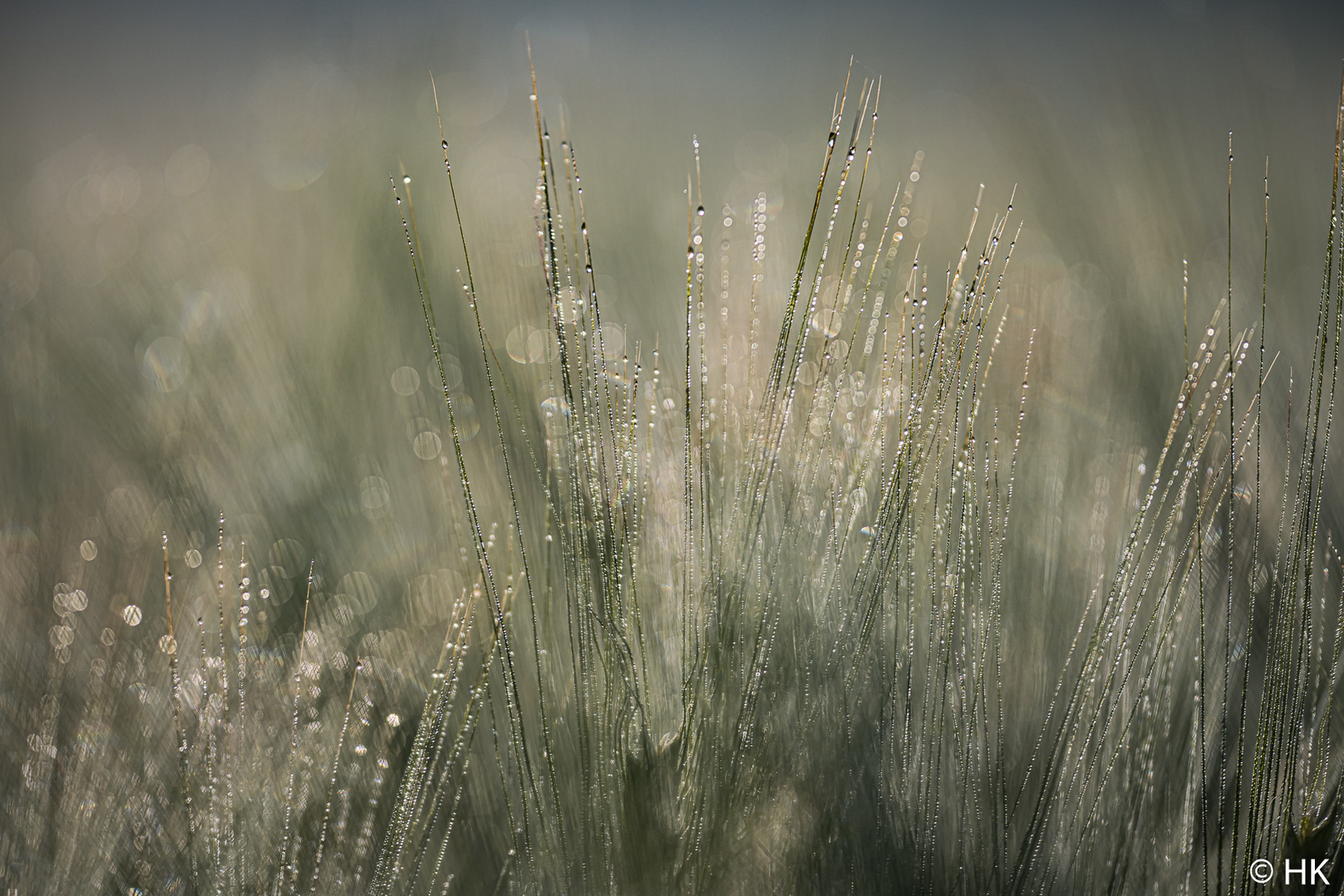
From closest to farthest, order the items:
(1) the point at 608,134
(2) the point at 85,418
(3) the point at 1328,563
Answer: (3) the point at 1328,563
(2) the point at 85,418
(1) the point at 608,134

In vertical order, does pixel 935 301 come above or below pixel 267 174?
below

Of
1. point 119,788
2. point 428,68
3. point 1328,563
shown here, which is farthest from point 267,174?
point 1328,563

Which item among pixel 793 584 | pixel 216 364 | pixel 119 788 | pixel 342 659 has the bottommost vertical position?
pixel 119 788

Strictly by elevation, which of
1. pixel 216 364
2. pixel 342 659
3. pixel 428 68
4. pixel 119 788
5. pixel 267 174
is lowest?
pixel 119 788

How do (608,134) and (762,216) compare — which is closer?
(762,216)

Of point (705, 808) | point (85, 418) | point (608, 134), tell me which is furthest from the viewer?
point (608, 134)

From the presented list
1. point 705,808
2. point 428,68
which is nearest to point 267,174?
point 428,68

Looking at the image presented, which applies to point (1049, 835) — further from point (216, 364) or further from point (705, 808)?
point (216, 364)

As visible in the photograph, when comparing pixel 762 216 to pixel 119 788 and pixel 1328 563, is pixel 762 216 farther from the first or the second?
pixel 119 788

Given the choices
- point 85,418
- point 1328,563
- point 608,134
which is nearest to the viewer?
point 1328,563
